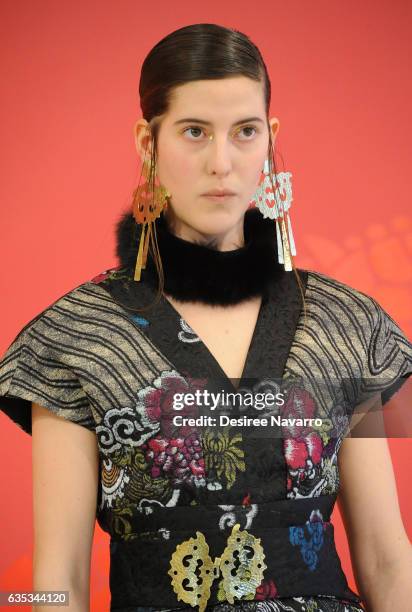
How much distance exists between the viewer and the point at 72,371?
148 centimetres

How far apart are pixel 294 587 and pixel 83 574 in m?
0.27

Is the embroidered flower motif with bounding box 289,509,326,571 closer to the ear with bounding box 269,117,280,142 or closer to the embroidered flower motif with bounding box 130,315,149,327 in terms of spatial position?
the embroidered flower motif with bounding box 130,315,149,327

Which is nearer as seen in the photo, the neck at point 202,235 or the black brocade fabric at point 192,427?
the black brocade fabric at point 192,427

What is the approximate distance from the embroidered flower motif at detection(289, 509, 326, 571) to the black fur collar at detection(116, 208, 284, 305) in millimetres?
308

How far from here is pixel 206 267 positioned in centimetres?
153

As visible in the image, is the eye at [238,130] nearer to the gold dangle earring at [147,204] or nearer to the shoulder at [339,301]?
the gold dangle earring at [147,204]

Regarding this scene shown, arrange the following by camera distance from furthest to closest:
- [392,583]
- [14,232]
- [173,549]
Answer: [14,232] → [392,583] → [173,549]

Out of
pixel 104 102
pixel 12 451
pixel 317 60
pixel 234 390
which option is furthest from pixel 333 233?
pixel 234 390

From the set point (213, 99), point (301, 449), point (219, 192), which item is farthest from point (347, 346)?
point (213, 99)

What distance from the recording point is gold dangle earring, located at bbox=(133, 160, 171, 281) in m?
1.53

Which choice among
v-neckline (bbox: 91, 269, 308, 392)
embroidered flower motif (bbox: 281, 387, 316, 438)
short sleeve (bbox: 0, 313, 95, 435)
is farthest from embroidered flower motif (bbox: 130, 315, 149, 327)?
embroidered flower motif (bbox: 281, 387, 316, 438)

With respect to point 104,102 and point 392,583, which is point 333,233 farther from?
point 392,583

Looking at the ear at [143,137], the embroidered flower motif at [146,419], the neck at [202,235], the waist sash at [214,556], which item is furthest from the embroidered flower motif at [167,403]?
the ear at [143,137]

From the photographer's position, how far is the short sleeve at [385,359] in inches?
61.3
